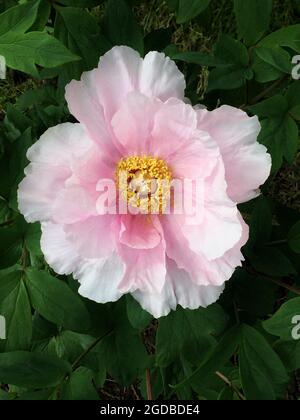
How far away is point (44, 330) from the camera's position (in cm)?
108

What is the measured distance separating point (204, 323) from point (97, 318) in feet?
0.60

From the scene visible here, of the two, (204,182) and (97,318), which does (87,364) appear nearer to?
(97,318)

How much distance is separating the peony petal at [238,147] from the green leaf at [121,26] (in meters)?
0.23

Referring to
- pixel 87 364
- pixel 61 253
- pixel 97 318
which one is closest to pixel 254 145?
pixel 61 253

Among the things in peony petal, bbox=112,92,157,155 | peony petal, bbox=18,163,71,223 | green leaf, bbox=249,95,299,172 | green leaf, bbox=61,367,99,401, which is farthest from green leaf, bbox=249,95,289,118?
green leaf, bbox=61,367,99,401

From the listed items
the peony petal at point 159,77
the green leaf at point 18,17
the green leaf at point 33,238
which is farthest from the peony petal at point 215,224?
the green leaf at point 18,17

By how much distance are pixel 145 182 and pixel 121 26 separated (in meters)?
A: 0.25

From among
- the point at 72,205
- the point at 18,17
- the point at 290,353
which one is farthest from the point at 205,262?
the point at 18,17

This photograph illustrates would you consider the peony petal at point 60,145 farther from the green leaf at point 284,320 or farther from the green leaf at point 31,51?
the green leaf at point 284,320

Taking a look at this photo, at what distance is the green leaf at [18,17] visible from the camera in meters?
0.76

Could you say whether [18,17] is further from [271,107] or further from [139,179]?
[271,107]

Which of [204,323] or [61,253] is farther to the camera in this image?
[204,323]

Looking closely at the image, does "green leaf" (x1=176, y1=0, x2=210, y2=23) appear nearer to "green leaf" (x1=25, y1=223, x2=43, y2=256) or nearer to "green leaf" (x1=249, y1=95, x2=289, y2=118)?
"green leaf" (x1=249, y1=95, x2=289, y2=118)

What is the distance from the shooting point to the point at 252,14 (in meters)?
0.76
